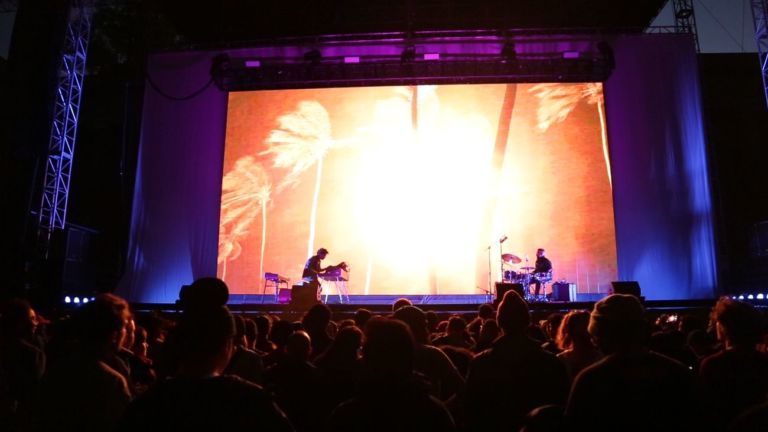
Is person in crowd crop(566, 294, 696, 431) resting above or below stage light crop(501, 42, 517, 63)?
below

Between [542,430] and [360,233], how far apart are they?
11.2 meters

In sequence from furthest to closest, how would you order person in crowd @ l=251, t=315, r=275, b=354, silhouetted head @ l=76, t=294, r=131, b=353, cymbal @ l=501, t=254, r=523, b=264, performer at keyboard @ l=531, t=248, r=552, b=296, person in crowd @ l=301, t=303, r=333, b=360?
1. cymbal @ l=501, t=254, r=523, b=264
2. performer at keyboard @ l=531, t=248, r=552, b=296
3. person in crowd @ l=251, t=315, r=275, b=354
4. person in crowd @ l=301, t=303, r=333, b=360
5. silhouetted head @ l=76, t=294, r=131, b=353

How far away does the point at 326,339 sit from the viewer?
361 cm

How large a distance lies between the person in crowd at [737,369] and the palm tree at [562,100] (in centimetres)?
1086

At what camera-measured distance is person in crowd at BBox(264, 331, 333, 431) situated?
2.73 metres

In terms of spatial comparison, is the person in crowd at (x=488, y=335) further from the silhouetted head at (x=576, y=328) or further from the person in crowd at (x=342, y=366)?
the person in crowd at (x=342, y=366)

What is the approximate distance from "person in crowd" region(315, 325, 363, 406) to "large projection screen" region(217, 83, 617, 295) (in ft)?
31.5

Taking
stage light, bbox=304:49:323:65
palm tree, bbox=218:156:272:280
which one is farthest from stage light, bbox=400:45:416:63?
palm tree, bbox=218:156:272:280

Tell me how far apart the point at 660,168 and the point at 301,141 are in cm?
798

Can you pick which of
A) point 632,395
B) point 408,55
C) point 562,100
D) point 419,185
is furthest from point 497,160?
point 632,395

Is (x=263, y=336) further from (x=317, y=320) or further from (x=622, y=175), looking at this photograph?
(x=622, y=175)

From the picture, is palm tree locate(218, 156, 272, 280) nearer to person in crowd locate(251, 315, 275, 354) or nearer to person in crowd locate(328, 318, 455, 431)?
person in crowd locate(251, 315, 275, 354)

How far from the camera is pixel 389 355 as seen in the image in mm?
1615

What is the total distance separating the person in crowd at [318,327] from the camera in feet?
11.8
